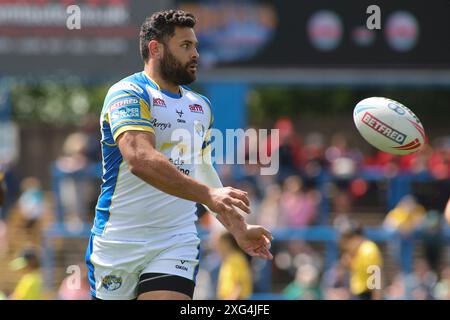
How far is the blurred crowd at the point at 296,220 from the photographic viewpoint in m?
12.8

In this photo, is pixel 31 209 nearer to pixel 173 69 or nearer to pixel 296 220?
pixel 296 220

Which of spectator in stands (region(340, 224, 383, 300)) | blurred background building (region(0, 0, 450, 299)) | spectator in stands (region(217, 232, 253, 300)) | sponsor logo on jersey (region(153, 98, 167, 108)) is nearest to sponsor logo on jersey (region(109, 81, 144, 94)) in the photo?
sponsor logo on jersey (region(153, 98, 167, 108))

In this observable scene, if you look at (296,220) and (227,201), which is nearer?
(227,201)

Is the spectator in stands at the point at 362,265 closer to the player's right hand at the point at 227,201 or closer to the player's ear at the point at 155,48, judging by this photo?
the player's ear at the point at 155,48

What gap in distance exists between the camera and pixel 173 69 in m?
5.97

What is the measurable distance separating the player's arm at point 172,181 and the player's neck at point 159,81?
752 millimetres

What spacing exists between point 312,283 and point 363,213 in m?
5.12

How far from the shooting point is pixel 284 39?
16125mm

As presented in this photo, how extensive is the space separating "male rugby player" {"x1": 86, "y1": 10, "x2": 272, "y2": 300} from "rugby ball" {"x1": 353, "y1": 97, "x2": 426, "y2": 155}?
51.0 inches

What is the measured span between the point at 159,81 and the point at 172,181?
40.9 inches

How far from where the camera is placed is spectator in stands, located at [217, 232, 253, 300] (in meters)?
12.6

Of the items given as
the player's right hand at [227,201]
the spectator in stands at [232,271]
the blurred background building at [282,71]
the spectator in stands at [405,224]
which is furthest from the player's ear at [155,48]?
the spectator in stands at [405,224]

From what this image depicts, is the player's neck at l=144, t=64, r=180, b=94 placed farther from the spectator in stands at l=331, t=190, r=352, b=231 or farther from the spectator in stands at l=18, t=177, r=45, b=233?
Answer: the spectator in stands at l=18, t=177, r=45, b=233

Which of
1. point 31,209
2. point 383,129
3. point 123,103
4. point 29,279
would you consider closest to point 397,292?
point 29,279
